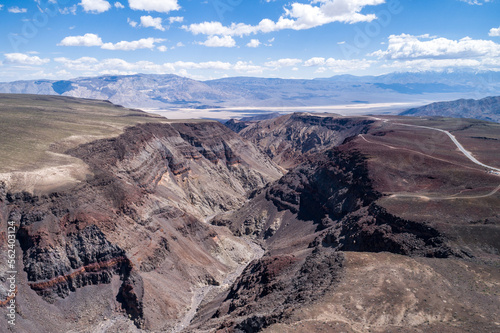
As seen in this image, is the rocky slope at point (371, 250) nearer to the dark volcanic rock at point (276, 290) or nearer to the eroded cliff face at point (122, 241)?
the dark volcanic rock at point (276, 290)

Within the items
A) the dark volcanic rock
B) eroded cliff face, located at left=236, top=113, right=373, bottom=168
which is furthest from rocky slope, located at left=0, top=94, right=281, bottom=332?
eroded cliff face, located at left=236, top=113, right=373, bottom=168

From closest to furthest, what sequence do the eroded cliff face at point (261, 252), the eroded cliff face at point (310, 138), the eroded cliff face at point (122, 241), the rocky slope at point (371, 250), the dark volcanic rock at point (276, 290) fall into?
1. the rocky slope at point (371, 250)
2. the dark volcanic rock at point (276, 290)
3. the eroded cliff face at point (261, 252)
4. the eroded cliff face at point (122, 241)
5. the eroded cliff face at point (310, 138)

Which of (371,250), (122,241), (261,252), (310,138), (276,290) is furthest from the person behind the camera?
(310,138)

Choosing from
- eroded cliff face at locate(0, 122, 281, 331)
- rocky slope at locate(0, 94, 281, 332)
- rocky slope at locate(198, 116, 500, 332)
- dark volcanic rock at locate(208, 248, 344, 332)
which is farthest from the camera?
eroded cliff face at locate(0, 122, 281, 331)

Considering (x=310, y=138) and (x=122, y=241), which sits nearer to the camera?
(x=122, y=241)

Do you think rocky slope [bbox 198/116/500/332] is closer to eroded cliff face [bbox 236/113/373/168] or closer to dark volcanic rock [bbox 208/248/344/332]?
dark volcanic rock [bbox 208/248/344/332]

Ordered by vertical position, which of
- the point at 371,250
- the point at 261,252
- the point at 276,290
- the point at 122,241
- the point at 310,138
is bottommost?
the point at 261,252

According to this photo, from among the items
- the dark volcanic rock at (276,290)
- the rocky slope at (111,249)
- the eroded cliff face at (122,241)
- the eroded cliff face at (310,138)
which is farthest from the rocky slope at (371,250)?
the eroded cliff face at (310,138)

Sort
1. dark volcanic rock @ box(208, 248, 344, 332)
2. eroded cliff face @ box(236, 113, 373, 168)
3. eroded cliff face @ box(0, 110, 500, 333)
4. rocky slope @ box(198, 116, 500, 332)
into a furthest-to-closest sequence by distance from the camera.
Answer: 1. eroded cliff face @ box(236, 113, 373, 168)
2. eroded cliff face @ box(0, 110, 500, 333)
3. dark volcanic rock @ box(208, 248, 344, 332)
4. rocky slope @ box(198, 116, 500, 332)

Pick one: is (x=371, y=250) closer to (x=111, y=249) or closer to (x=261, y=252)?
(x=261, y=252)

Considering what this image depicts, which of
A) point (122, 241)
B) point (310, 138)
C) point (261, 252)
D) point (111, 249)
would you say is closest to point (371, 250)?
point (261, 252)
